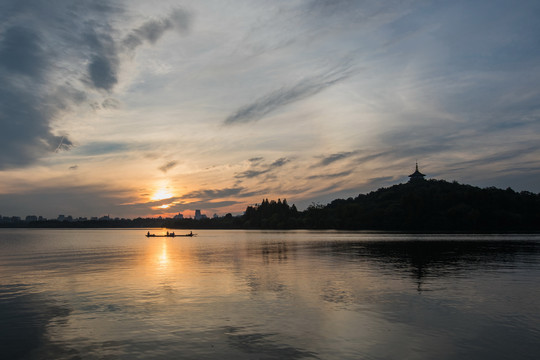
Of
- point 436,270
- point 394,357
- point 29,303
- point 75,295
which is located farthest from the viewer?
point 436,270

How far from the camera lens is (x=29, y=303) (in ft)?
109

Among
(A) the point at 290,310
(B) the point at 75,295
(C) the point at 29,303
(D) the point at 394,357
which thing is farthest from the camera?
(B) the point at 75,295

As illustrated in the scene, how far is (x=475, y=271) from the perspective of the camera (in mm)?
52469

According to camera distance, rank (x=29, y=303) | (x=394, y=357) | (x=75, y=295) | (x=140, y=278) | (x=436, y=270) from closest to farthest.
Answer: (x=394, y=357)
(x=29, y=303)
(x=75, y=295)
(x=140, y=278)
(x=436, y=270)

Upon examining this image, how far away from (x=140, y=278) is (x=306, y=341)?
32490 millimetres

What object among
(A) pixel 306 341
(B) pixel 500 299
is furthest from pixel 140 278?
(B) pixel 500 299

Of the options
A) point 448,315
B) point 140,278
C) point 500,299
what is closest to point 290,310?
point 448,315

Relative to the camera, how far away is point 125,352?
20.8 meters

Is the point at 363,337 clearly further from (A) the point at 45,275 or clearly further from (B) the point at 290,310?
(A) the point at 45,275

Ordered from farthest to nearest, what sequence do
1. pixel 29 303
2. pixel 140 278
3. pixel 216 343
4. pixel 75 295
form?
pixel 140 278, pixel 75 295, pixel 29 303, pixel 216 343

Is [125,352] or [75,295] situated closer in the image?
[125,352]

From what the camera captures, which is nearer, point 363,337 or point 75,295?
point 363,337

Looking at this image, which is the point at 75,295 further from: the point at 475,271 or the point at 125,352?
the point at 475,271

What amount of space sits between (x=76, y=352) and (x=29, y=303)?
1626 cm
